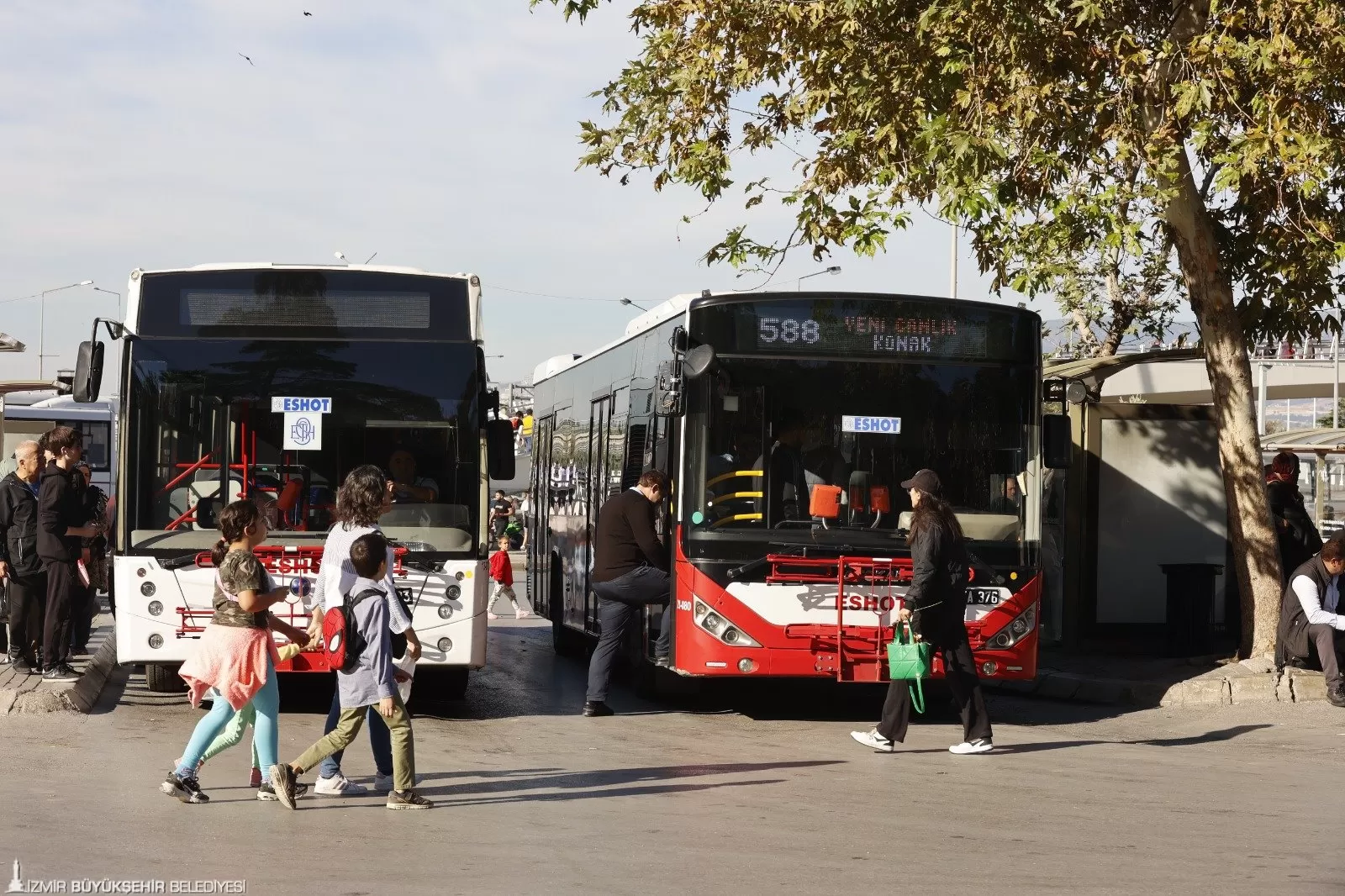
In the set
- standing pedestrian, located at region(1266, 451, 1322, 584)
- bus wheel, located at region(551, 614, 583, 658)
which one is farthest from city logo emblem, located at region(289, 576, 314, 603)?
standing pedestrian, located at region(1266, 451, 1322, 584)

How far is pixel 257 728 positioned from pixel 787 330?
539 cm

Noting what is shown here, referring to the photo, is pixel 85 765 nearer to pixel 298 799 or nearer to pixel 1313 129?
pixel 298 799

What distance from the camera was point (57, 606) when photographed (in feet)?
44.3

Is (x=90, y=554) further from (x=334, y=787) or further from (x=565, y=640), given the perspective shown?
(x=334, y=787)

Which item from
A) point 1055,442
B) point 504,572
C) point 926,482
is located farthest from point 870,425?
point 504,572

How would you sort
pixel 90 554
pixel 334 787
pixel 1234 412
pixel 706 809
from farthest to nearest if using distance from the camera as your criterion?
pixel 1234 412, pixel 90 554, pixel 334 787, pixel 706 809

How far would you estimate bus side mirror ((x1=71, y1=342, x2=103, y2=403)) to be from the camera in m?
12.1

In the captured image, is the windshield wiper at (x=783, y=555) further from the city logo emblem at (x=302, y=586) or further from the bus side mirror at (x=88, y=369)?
the bus side mirror at (x=88, y=369)

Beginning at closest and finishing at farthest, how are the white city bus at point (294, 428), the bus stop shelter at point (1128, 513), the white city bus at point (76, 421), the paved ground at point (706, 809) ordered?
the paved ground at point (706, 809) < the white city bus at point (294, 428) < the bus stop shelter at point (1128, 513) < the white city bus at point (76, 421)

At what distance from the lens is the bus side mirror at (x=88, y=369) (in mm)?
12062

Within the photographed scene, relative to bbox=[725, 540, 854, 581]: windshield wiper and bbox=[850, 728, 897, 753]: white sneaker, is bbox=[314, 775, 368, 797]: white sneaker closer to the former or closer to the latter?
bbox=[850, 728, 897, 753]: white sneaker

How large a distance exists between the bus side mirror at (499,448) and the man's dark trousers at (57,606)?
3.40 meters

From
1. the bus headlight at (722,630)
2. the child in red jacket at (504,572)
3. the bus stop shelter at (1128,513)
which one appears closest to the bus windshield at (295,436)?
the bus headlight at (722,630)

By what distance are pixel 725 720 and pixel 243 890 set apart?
711 cm
